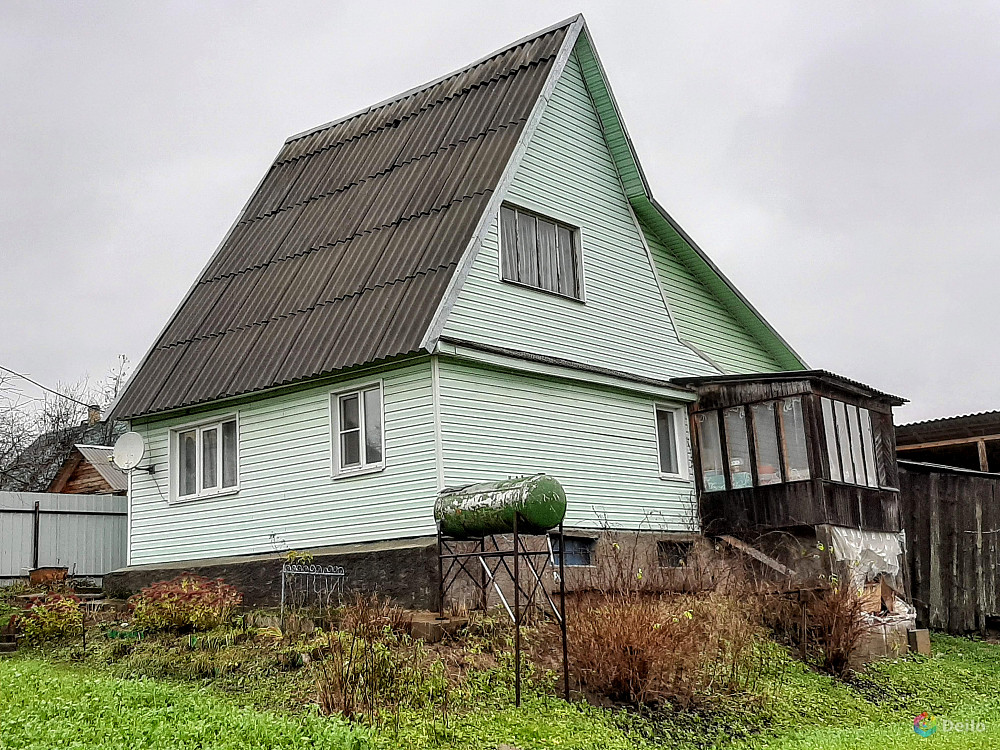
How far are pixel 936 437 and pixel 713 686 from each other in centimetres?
1359

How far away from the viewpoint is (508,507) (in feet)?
39.0

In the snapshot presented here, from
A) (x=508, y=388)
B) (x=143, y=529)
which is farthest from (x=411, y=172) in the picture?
(x=143, y=529)

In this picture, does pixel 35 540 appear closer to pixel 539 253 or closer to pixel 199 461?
pixel 199 461

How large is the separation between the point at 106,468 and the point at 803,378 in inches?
645

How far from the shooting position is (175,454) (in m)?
18.0

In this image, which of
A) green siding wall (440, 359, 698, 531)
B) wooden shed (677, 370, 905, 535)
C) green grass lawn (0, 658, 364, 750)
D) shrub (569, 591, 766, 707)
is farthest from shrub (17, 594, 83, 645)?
wooden shed (677, 370, 905, 535)

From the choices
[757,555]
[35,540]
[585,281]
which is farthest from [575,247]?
[35,540]

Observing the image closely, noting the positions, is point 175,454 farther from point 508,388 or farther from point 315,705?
point 315,705

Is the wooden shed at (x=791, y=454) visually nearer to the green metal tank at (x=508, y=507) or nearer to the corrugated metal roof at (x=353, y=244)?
the corrugated metal roof at (x=353, y=244)

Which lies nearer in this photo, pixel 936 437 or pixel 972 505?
pixel 972 505

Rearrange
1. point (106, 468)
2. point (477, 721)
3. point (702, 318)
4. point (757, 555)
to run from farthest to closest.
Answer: point (106, 468) → point (702, 318) → point (757, 555) → point (477, 721)

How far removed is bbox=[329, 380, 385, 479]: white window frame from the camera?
15086 millimetres

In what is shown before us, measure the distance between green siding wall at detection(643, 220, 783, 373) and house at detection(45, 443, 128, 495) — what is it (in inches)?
502

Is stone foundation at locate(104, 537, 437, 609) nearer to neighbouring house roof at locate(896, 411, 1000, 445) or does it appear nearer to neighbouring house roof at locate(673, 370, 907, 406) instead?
neighbouring house roof at locate(673, 370, 907, 406)
